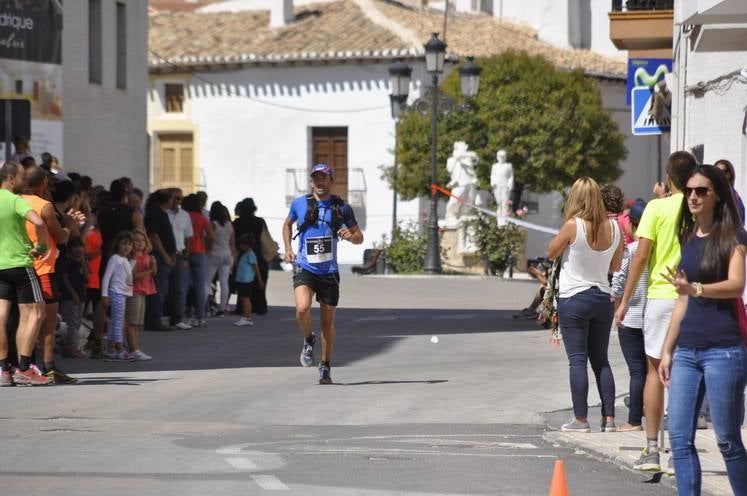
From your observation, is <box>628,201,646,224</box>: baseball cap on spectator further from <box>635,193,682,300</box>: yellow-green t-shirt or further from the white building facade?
<box>635,193,682,300</box>: yellow-green t-shirt

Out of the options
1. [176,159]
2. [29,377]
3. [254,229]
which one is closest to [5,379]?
[29,377]

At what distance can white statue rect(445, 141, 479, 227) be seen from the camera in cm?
4434

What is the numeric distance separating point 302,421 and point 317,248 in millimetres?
3090

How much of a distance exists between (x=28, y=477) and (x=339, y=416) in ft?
12.4

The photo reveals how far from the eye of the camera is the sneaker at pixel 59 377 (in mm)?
14531

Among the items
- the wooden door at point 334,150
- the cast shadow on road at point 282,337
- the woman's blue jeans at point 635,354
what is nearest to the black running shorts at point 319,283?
the cast shadow on road at point 282,337

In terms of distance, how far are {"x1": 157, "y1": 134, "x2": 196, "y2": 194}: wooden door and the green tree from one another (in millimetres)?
10819

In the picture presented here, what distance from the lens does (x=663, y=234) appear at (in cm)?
1002

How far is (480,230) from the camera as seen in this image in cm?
3909

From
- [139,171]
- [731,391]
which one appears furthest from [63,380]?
[139,171]

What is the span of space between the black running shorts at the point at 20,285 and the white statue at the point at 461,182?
3001 centimetres

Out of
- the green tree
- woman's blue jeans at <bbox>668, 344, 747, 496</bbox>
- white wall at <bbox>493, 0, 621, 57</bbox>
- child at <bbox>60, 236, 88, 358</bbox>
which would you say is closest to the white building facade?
woman's blue jeans at <bbox>668, 344, 747, 496</bbox>

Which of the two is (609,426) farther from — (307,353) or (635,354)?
(307,353)

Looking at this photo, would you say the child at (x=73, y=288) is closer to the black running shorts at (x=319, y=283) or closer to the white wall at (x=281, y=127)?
the black running shorts at (x=319, y=283)
